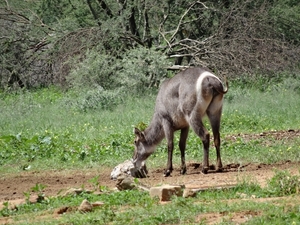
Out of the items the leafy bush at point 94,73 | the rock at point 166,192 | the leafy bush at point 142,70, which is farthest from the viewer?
the leafy bush at point 94,73

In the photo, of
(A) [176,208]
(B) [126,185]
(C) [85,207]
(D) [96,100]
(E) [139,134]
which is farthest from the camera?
(D) [96,100]

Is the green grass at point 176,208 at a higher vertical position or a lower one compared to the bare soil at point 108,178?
higher

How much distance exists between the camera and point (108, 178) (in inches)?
364

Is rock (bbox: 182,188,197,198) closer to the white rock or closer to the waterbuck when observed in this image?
the white rock

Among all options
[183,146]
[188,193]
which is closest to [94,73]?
[183,146]

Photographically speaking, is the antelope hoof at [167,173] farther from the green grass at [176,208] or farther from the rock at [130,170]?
the green grass at [176,208]

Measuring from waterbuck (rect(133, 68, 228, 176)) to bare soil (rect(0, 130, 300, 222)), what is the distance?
0.29 m

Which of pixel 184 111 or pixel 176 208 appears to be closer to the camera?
pixel 176 208

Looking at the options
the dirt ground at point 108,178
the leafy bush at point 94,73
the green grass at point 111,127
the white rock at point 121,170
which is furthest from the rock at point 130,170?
the leafy bush at point 94,73

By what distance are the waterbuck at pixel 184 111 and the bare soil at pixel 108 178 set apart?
29cm

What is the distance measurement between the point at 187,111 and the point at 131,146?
2.25m

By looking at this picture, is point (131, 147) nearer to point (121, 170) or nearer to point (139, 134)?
point (139, 134)

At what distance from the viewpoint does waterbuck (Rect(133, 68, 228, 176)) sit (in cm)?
938

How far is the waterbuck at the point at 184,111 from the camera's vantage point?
9.38 metres
